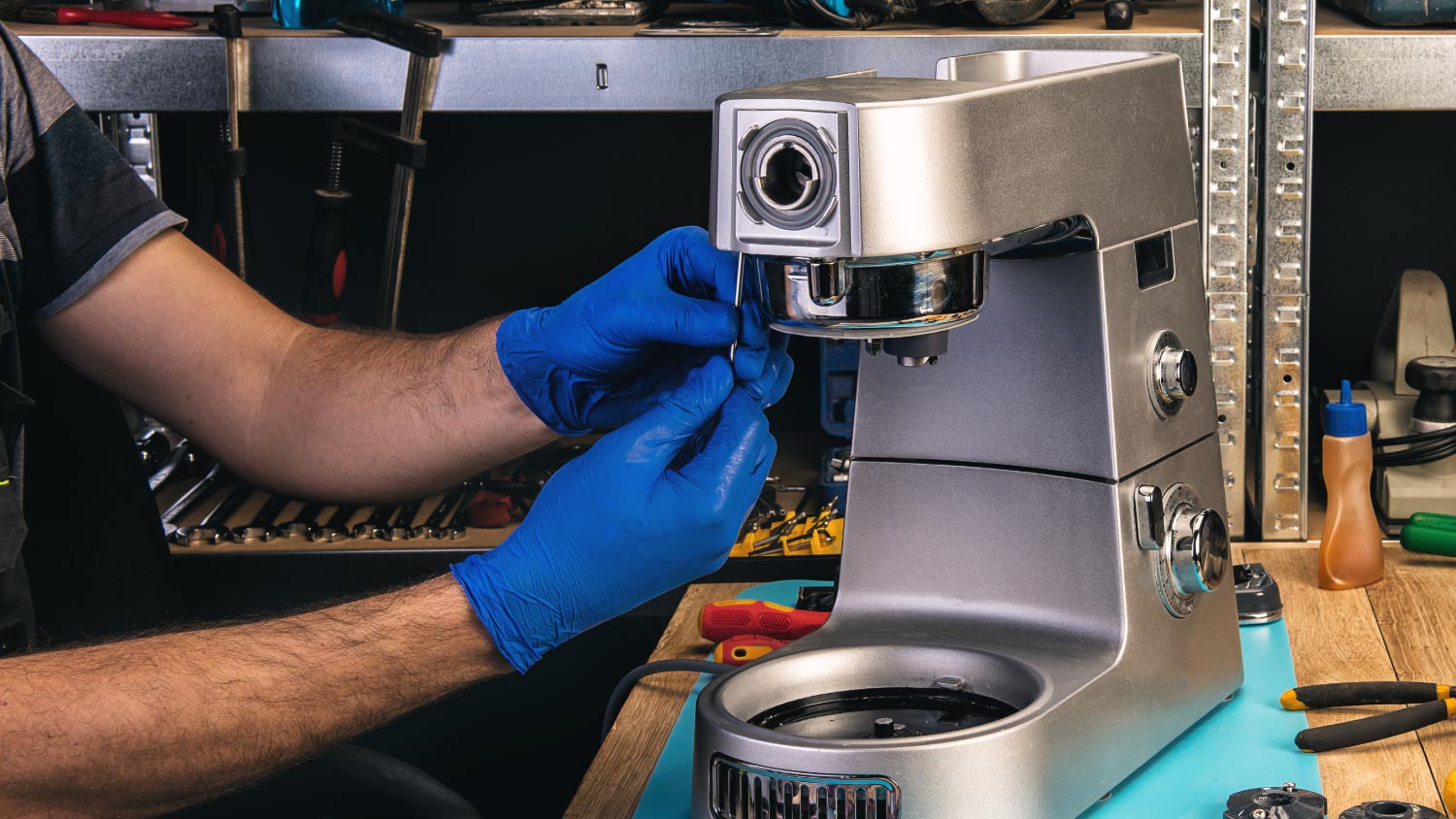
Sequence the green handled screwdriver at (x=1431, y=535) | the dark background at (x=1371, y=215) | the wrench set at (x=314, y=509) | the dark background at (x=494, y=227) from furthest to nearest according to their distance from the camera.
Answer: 1. the dark background at (x=494, y=227)
2. the dark background at (x=1371, y=215)
3. the wrench set at (x=314, y=509)
4. the green handled screwdriver at (x=1431, y=535)

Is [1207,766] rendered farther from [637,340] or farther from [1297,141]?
[1297,141]

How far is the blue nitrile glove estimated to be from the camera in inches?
37.7

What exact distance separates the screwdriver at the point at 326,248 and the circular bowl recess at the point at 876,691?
3.38ft

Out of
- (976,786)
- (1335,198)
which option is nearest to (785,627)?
(976,786)

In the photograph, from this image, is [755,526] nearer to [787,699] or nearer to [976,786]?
[787,699]

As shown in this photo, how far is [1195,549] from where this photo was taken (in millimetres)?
1004

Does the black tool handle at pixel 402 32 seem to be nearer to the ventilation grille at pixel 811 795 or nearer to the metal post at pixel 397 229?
the metal post at pixel 397 229

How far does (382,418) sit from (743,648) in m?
0.41

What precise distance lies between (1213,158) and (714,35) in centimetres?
54

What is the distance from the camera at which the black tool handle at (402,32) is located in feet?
4.94

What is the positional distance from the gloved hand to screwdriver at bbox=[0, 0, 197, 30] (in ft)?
2.52

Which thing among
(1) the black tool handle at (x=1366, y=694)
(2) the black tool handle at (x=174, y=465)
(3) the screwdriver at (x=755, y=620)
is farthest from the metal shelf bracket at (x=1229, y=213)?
(2) the black tool handle at (x=174, y=465)


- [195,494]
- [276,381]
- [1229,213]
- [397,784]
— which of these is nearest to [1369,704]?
[1229,213]

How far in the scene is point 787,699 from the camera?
955mm
